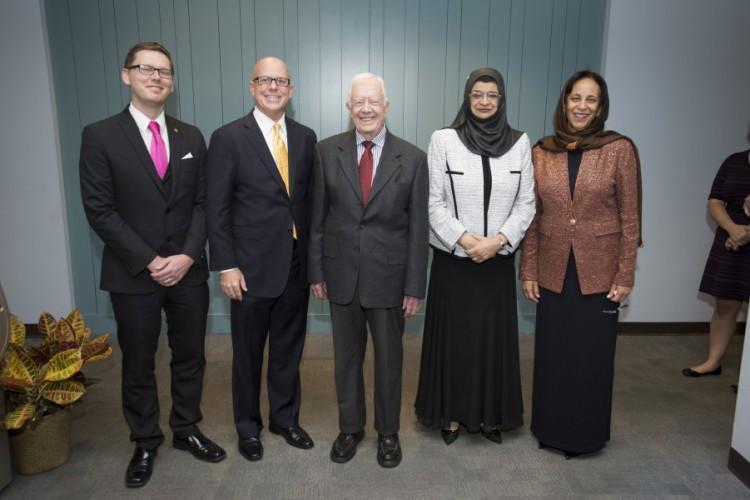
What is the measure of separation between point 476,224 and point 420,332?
6.62 ft

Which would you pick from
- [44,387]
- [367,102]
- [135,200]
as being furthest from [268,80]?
[44,387]

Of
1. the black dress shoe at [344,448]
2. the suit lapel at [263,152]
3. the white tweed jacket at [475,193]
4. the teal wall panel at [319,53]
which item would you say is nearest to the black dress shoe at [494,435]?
the black dress shoe at [344,448]

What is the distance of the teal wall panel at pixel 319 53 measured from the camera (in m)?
3.72

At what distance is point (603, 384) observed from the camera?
94.6 inches

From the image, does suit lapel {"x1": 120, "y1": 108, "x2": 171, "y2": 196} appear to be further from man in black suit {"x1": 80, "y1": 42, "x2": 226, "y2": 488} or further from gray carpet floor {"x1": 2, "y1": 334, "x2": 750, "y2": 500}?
gray carpet floor {"x1": 2, "y1": 334, "x2": 750, "y2": 500}

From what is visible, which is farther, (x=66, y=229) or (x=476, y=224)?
(x=66, y=229)

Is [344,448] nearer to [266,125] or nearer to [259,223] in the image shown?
[259,223]

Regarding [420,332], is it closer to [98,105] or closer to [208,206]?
[208,206]

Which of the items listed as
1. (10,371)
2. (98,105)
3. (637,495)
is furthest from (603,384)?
(98,105)

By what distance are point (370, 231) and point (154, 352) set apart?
1.06 meters

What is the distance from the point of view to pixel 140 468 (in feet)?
7.48

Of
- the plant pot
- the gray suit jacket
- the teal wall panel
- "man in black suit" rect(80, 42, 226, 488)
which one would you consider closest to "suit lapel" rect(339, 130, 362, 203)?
the gray suit jacket

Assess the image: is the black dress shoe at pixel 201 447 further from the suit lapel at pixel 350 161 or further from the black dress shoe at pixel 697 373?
the black dress shoe at pixel 697 373

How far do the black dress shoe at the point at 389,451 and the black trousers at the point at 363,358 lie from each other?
4 cm
